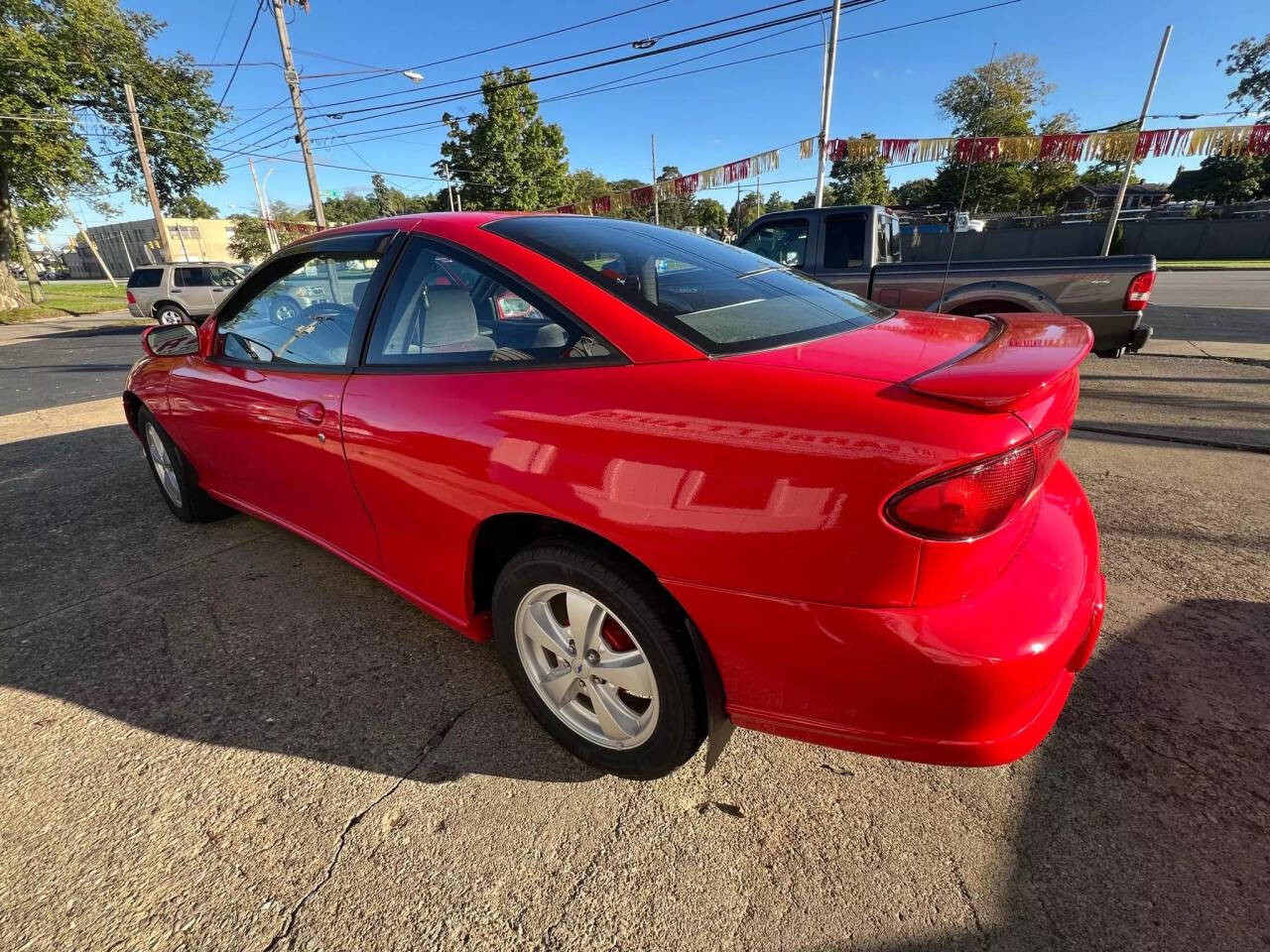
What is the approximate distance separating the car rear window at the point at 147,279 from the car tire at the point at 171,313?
66 centimetres

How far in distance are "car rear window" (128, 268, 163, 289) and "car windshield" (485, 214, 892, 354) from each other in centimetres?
1931

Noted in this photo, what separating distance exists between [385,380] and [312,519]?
0.87m

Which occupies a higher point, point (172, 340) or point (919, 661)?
point (172, 340)

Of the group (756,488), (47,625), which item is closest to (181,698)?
(47,625)

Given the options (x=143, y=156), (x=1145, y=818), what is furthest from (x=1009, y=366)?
(x=143, y=156)

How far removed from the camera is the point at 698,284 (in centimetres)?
199

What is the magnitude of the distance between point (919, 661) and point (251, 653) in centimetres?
242

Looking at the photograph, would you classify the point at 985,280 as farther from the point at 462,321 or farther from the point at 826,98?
the point at 826,98

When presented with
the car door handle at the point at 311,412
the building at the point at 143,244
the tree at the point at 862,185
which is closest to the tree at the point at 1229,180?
Answer: the tree at the point at 862,185

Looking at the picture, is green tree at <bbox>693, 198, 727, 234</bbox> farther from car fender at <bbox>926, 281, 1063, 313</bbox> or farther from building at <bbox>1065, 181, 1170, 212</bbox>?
car fender at <bbox>926, 281, 1063, 313</bbox>

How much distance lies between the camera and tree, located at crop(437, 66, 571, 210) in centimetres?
3672

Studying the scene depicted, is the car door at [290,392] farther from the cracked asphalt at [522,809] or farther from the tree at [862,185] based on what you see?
the tree at [862,185]

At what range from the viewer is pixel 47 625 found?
264cm

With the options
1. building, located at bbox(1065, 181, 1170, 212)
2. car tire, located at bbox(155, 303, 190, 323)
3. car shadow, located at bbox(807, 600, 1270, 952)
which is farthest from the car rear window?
building, located at bbox(1065, 181, 1170, 212)
